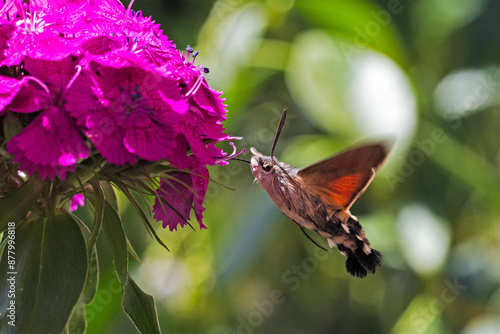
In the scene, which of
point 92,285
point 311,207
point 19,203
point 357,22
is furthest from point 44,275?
point 357,22

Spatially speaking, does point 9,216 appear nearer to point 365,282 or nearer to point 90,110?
point 90,110

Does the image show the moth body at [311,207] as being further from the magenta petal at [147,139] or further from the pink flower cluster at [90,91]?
the magenta petal at [147,139]

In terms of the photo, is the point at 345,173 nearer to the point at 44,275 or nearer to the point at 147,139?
the point at 147,139

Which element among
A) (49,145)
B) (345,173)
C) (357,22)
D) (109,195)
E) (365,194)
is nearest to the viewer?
(49,145)

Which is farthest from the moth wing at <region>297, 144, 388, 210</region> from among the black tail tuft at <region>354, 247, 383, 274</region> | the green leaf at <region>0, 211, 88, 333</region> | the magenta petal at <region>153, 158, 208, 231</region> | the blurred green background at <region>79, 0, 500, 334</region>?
the blurred green background at <region>79, 0, 500, 334</region>

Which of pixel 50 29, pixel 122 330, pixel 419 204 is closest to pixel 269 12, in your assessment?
pixel 419 204

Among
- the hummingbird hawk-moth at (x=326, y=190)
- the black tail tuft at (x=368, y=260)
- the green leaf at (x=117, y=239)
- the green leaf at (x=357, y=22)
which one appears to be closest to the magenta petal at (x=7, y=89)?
the green leaf at (x=117, y=239)
